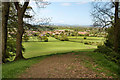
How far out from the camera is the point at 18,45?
13.2 m

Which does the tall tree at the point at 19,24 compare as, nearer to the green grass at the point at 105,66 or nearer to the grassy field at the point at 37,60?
the grassy field at the point at 37,60

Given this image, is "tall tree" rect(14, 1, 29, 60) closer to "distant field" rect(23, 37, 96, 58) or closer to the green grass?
the green grass

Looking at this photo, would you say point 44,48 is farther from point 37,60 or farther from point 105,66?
point 105,66

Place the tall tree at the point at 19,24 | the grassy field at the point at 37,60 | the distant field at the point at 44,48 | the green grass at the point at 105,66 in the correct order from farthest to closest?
the distant field at the point at 44,48 → the tall tree at the point at 19,24 → the grassy field at the point at 37,60 → the green grass at the point at 105,66

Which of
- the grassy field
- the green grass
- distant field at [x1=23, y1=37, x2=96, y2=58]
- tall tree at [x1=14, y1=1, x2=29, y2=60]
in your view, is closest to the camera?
the green grass

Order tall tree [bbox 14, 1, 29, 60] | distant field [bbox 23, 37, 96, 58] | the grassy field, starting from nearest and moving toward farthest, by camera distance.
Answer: the grassy field, tall tree [bbox 14, 1, 29, 60], distant field [bbox 23, 37, 96, 58]

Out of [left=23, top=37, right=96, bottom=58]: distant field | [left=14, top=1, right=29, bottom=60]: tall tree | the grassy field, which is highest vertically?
[left=14, top=1, right=29, bottom=60]: tall tree

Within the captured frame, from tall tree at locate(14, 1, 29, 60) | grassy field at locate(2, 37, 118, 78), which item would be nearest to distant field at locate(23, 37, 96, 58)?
grassy field at locate(2, 37, 118, 78)

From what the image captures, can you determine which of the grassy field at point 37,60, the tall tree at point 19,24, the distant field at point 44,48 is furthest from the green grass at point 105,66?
the distant field at point 44,48

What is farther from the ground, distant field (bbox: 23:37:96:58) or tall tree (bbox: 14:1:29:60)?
tall tree (bbox: 14:1:29:60)

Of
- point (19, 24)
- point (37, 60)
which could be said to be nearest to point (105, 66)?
point (37, 60)

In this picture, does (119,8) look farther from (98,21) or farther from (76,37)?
(76,37)

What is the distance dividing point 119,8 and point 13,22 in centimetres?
1301

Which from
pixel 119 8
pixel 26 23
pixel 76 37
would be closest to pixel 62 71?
pixel 26 23
